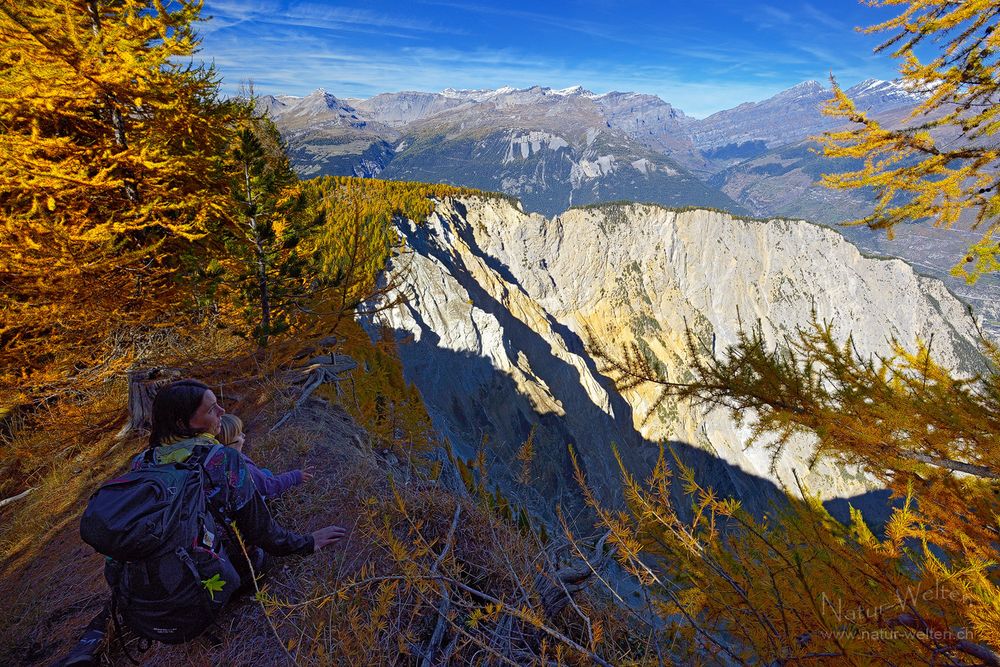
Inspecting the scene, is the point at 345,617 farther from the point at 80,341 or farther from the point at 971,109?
the point at 80,341

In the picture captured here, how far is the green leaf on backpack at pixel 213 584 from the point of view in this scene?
2.56 m

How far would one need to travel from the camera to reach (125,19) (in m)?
7.82

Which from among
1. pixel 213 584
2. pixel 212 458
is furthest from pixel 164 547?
pixel 212 458

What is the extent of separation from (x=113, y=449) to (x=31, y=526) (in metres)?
1.27

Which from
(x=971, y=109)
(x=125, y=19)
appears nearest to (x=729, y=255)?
(x=971, y=109)

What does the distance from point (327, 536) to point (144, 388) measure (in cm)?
472

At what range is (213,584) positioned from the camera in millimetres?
2584

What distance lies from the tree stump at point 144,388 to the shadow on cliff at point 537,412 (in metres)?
12.0

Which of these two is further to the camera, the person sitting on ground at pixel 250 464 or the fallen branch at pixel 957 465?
the fallen branch at pixel 957 465

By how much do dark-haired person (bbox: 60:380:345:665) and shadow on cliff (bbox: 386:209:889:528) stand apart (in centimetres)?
1368

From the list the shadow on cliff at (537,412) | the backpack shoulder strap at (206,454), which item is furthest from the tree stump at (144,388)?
the shadow on cliff at (537,412)

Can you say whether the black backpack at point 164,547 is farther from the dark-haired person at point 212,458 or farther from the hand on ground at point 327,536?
the hand on ground at point 327,536

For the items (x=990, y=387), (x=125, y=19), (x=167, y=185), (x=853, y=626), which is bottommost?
(x=853, y=626)

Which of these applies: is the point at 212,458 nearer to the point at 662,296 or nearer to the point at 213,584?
the point at 213,584
